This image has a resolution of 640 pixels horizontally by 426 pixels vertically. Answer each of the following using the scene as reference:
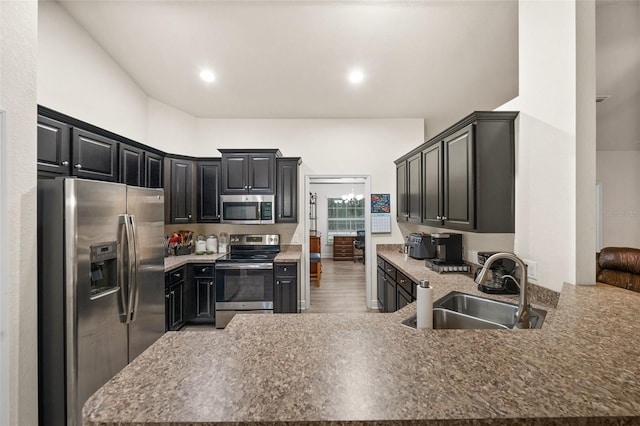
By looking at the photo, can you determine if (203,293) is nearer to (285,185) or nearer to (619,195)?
(285,185)

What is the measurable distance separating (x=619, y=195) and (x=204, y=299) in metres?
7.40

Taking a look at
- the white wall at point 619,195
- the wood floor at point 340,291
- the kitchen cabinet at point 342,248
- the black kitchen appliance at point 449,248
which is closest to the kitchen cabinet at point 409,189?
the black kitchen appliance at point 449,248

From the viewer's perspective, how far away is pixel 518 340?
3.10ft

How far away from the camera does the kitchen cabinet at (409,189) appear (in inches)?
129

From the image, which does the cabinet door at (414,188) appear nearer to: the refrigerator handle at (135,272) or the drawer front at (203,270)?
the drawer front at (203,270)

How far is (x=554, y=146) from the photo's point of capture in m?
1.65

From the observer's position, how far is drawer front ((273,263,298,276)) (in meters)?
3.65

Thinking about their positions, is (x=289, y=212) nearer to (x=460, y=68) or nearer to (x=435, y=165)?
(x=435, y=165)

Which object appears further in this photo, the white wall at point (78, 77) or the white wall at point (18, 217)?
the white wall at point (78, 77)

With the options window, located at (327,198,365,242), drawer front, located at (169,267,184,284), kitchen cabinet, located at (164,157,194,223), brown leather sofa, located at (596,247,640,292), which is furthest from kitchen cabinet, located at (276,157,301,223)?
window, located at (327,198,365,242)

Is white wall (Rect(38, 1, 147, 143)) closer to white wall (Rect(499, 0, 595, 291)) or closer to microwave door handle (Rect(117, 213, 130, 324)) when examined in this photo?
microwave door handle (Rect(117, 213, 130, 324))

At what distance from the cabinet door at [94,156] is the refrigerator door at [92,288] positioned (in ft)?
1.60

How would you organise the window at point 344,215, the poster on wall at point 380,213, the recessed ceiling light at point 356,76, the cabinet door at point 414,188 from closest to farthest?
the recessed ceiling light at point 356,76 → the cabinet door at point 414,188 → the poster on wall at point 380,213 → the window at point 344,215

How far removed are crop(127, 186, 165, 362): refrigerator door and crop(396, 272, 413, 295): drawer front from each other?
96.9 inches
